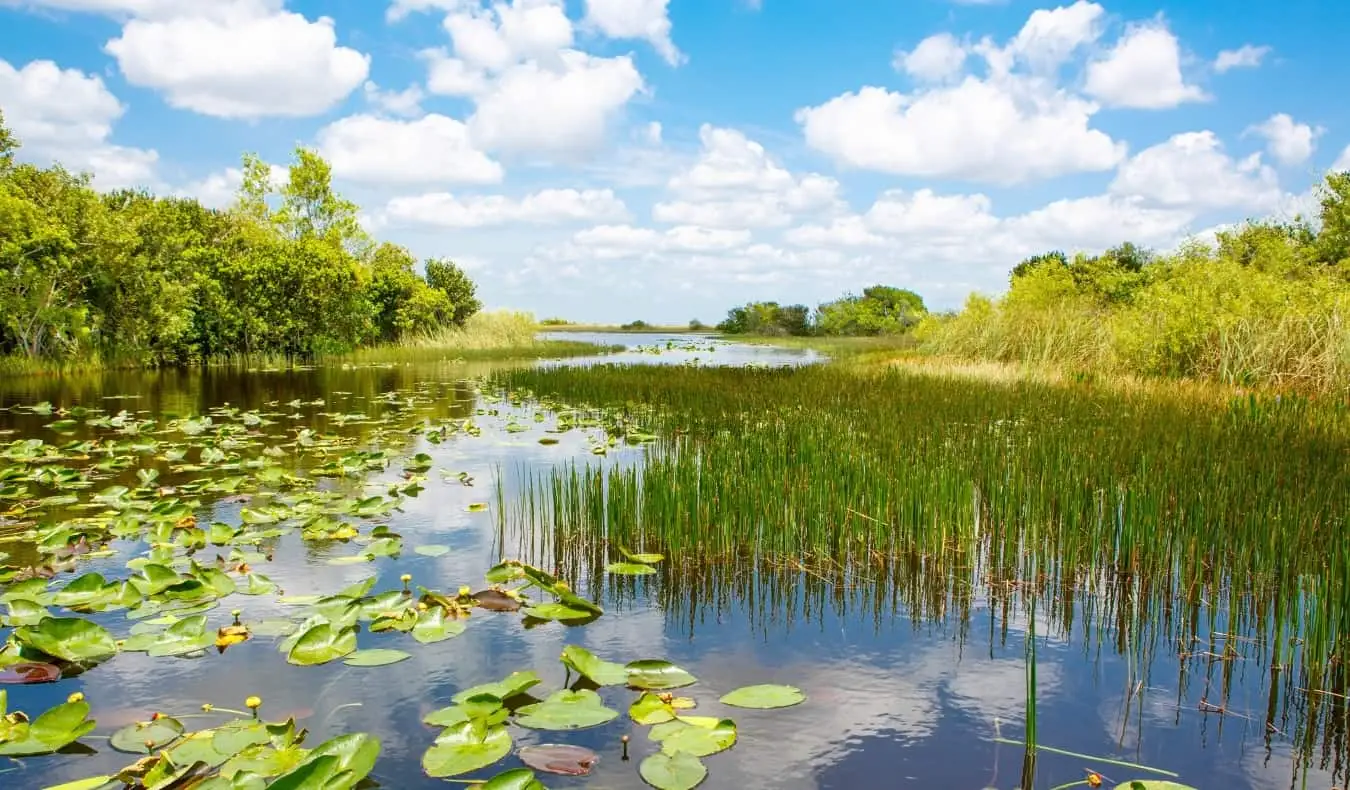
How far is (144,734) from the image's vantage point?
2822 millimetres

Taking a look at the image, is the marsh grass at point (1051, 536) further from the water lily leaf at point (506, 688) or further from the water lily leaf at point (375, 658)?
the water lily leaf at point (375, 658)

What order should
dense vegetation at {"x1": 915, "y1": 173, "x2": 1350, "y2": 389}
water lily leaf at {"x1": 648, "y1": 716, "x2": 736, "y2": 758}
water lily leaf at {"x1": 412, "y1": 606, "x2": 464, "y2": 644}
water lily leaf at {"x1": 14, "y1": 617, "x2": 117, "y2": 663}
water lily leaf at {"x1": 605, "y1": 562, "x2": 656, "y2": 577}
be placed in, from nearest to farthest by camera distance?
water lily leaf at {"x1": 648, "y1": 716, "x2": 736, "y2": 758}, water lily leaf at {"x1": 14, "y1": 617, "x2": 117, "y2": 663}, water lily leaf at {"x1": 412, "y1": 606, "x2": 464, "y2": 644}, water lily leaf at {"x1": 605, "y1": 562, "x2": 656, "y2": 577}, dense vegetation at {"x1": 915, "y1": 173, "x2": 1350, "y2": 389}

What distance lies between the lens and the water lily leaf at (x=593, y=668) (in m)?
3.23

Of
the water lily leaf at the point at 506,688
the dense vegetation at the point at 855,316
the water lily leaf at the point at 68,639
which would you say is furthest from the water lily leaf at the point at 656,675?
the dense vegetation at the point at 855,316

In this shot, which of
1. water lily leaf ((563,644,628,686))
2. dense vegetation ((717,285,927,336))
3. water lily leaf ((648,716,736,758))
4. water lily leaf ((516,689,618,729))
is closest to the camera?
water lily leaf ((648,716,736,758))

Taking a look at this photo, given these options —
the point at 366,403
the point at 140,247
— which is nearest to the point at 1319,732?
the point at 366,403

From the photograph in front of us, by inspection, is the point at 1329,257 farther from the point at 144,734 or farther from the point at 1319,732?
the point at 144,734

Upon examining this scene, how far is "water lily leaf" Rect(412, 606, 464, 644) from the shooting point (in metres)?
3.73

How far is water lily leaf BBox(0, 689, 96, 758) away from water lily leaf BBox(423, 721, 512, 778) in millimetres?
1252

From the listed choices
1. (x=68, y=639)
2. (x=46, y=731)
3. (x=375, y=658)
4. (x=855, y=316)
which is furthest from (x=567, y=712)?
(x=855, y=316)

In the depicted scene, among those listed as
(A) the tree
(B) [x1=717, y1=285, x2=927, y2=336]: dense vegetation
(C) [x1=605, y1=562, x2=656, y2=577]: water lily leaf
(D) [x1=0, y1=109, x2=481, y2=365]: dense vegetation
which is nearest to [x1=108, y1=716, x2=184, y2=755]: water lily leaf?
(C) [x1=605, y1=562, x2=656, y2=577]: water lily leaf

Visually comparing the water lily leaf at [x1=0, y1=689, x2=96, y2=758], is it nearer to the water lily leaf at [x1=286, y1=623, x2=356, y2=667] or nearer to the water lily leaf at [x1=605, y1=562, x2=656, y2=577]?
the water lily leaf at [x1=286, y1=623, x2=356, y2=667]

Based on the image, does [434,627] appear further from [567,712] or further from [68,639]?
[68,639]

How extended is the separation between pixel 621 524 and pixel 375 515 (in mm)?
2195
